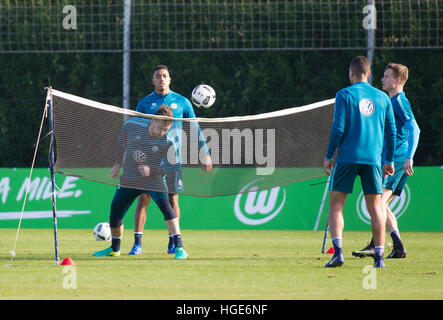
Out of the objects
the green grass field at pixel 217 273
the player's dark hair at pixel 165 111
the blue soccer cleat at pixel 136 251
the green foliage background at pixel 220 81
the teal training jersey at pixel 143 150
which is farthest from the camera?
the green foliage background at pixel 220 81

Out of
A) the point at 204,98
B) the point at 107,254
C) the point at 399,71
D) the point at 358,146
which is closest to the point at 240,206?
the point at 204,98

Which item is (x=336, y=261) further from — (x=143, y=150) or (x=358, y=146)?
(x=143, y=150)

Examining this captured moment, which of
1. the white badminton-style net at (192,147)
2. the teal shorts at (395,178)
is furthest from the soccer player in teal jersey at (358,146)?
the white badminton-style net at (192,147)

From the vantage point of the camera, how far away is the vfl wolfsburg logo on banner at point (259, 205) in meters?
15.9

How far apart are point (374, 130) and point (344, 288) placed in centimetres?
202

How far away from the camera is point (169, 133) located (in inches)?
400

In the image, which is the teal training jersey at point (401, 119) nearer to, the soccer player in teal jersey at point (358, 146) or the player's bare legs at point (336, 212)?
the soccer player in teal jersey at point (358, 146)

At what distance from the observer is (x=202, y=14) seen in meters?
18.6

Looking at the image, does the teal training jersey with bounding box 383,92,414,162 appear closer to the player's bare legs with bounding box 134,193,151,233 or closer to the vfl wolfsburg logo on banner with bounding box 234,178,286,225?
the player's bare legs with bounding box 134,193,151,233

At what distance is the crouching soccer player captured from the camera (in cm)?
1002

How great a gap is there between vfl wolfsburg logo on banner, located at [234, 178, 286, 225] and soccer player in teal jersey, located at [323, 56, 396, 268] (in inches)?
274

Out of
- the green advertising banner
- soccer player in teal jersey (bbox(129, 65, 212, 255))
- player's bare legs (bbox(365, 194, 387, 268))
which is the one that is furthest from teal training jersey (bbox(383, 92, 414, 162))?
the green advertising banner

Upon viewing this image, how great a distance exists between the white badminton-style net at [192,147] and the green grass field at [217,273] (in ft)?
3.13
